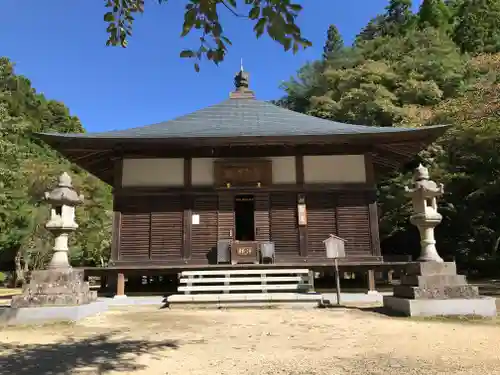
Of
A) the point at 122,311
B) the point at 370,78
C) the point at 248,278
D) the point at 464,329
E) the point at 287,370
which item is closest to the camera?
the point at 287,370

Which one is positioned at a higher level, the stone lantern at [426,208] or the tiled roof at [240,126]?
the tiled roof at [240,126]

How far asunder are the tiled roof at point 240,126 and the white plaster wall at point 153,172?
850mm

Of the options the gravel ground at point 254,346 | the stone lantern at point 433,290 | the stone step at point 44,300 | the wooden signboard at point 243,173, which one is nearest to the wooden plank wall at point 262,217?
the wooden signboard at point 243,173

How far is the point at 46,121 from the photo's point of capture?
41875mm

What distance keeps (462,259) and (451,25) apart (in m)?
26.8

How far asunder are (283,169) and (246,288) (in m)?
3.98

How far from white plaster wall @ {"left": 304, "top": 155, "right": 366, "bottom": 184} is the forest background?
13.8ft

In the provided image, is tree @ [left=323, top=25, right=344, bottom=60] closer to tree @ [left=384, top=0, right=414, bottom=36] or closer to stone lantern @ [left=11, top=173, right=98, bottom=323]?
tree @ [left=384, top=0, right=414, bottom=36]

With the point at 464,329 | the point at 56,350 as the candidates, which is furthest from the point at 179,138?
the point at 464,329

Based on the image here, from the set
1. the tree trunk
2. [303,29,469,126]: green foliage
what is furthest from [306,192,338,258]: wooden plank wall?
the tree trunk

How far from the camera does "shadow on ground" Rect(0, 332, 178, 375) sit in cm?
382

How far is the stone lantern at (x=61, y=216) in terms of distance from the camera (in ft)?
25.5

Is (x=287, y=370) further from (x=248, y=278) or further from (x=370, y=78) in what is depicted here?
(x=370, y=78)

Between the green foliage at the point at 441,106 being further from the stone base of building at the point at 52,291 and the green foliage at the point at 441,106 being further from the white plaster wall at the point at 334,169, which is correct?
the stone base of building at the point at 52,291
